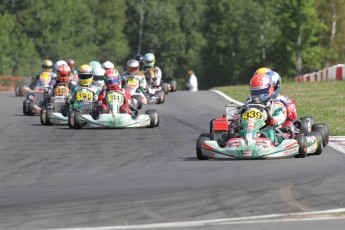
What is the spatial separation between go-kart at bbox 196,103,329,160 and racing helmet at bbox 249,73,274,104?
294mm

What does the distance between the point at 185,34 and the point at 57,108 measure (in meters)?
95.8

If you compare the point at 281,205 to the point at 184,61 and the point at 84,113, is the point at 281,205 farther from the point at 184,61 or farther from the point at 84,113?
the point at 184,61

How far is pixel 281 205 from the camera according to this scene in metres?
10.0

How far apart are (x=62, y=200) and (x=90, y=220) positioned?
141 cm

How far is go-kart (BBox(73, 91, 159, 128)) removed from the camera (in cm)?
2112

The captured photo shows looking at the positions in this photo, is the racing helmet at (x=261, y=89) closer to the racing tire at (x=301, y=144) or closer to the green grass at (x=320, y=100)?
the racing tire at (x=301, y=144)

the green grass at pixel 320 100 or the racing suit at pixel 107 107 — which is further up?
the racing suit at pixel 107 107

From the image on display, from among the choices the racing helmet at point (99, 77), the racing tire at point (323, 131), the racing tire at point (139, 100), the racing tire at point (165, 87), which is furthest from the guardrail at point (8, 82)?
the racing tire at point (323, 131)

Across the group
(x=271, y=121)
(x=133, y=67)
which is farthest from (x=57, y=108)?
(x=271, y=121)

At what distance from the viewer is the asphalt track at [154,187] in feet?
→ 30.4

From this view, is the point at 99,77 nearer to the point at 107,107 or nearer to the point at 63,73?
the point at 63,73

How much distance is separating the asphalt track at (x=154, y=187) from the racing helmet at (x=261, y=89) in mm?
1175

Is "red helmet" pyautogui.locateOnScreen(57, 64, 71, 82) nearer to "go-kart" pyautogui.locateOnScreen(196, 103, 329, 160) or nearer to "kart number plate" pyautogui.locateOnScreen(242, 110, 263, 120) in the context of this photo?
"go-kart" pyautogui.locateOnScreen(196, 103, 329, 160)

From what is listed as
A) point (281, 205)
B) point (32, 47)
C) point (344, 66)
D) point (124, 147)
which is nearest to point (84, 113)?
point (124, 147)
